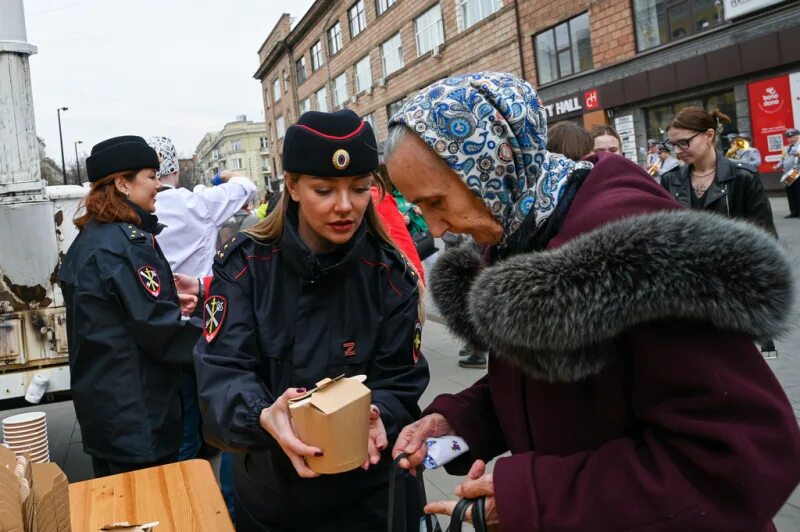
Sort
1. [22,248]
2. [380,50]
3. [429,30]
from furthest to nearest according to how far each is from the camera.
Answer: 1. [380,50]
2. [429,30]
3. [22,248]

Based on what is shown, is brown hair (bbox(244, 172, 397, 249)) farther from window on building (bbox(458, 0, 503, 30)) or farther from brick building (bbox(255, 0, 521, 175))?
window on building (bbox(458, 0, 503, 30))

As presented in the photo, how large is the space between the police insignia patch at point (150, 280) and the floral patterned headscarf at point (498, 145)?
184cm

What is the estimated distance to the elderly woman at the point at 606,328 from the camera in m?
1.04

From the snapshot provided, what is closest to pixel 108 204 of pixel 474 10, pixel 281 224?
pixel 281 224

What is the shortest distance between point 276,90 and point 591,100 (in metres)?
35.1

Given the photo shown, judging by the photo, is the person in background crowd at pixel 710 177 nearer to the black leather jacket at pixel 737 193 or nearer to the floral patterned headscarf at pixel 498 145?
the black leather jacket at pixel 737 193

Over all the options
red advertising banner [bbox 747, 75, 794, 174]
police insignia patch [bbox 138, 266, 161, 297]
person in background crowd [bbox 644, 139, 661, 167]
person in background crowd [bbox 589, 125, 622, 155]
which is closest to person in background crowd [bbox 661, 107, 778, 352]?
person in background crowd [bbox 589, 125, 622, 155]

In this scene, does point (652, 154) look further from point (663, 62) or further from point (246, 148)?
point (246, 148)

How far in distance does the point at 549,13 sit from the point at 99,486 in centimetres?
1930

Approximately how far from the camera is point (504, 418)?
143cm

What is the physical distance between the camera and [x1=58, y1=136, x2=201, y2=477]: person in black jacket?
2.78 metres

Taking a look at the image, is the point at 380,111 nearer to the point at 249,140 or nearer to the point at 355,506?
the point at 355,506

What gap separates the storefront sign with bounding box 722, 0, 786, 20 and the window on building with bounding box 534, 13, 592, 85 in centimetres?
427

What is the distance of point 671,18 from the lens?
15922 millimetres
